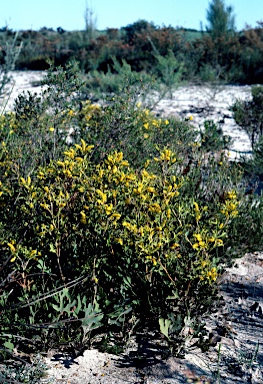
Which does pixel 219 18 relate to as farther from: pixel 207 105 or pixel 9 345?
pixel 9 345

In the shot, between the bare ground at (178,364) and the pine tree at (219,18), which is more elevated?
the pine tree at (219,18)

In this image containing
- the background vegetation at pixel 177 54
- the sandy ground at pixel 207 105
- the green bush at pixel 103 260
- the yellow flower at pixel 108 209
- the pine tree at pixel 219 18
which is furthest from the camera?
the pine tree at pixel 219 18

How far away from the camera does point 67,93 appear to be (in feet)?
16.3

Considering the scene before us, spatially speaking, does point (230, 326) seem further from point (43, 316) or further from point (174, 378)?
point (43, 316)

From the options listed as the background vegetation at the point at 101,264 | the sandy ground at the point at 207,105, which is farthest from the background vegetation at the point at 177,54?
the background vegetation at the point at 101,264

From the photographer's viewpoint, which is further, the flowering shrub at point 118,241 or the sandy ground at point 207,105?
the sandy ground at point 207,105

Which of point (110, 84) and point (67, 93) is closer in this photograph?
point (67, 93)

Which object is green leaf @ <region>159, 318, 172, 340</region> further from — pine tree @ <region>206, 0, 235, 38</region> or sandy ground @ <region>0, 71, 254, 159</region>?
pine tree @ <region>206, 0, 235, 38</region>

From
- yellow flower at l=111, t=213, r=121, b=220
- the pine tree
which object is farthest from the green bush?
the pine tree

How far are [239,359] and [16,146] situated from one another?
7.92 ft

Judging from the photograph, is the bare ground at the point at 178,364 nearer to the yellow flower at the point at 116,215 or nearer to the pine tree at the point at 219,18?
the yellow flower at the point at 116,215

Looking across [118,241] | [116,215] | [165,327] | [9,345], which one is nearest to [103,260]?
[118,241]

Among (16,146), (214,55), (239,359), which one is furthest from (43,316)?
(214,55)

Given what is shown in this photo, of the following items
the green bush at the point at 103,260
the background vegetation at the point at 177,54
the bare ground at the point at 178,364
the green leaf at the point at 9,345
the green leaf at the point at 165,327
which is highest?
the background vegetation at the point at 177,54
